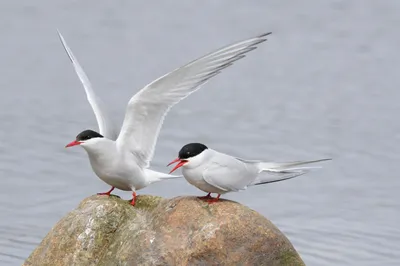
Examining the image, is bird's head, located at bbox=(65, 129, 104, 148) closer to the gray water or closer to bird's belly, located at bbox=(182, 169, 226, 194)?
bird's belly, located at bbox=(182, 169, 226, 194)

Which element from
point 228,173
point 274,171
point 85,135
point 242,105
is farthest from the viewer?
point 242,105

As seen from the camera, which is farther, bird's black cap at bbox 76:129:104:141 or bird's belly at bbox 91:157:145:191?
bird's belly at bbox 91:157:145:191

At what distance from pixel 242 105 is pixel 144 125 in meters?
5.76

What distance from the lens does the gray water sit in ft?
43.0

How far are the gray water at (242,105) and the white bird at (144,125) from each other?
7.23 ft

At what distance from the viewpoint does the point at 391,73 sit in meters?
16.9

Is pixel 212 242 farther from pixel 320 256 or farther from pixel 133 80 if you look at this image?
pixel 133 80

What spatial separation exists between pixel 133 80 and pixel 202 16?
2.89 metres

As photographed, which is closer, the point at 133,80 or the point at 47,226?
the point at 47,226

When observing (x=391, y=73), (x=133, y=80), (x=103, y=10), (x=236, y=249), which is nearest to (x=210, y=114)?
(x=133, y=80)

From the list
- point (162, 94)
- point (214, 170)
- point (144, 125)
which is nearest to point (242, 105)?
point (144, 125)

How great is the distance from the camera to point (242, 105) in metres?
15.9

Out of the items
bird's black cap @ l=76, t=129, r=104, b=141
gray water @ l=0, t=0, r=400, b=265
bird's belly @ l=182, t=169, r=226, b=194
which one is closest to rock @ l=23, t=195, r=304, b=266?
bird's belly @ l=182, t=169, r=226, b=194

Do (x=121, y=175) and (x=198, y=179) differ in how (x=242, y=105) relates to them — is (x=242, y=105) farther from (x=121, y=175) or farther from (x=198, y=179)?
(x=198, y=179)
